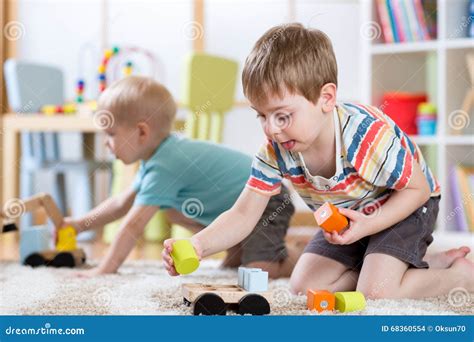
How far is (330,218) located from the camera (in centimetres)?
83

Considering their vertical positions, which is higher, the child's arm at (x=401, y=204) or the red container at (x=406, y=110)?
the child's arm at (x=401, y=204)

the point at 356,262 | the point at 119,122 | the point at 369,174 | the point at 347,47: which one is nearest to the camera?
the point at 369,174

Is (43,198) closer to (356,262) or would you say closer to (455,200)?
(356,262)

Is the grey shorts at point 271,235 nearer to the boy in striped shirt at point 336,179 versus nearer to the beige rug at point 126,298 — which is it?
the beige rug at point 126,298

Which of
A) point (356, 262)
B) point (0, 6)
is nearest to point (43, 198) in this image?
point (356, 262)

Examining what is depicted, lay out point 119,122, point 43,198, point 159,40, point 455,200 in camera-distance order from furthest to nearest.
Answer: point 159,40
point 455,200
point 43,198
point 119,122

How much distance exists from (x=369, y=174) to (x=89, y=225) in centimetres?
70

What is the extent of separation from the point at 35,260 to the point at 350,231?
788mm

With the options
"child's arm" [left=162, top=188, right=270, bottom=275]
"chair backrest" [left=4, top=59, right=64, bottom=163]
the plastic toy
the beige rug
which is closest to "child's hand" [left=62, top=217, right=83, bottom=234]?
the beige rug

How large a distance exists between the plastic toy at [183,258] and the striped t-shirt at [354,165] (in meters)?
Result: 0.19

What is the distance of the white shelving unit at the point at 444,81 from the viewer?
82.7 inches

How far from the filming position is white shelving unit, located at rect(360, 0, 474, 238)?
2.10 metres

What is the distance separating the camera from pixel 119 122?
131cm

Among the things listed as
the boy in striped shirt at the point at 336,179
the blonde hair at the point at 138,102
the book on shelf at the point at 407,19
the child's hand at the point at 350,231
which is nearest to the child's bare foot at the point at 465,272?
the boy in striped shirt at the point at 336,179
